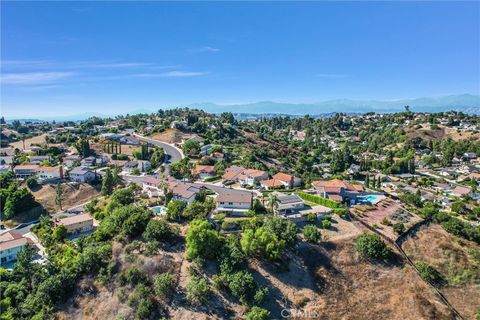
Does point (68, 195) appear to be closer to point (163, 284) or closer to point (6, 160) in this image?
point (6, 160)

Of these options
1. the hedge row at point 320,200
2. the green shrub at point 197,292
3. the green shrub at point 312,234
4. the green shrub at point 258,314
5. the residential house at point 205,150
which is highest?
the residential house at point 205,150

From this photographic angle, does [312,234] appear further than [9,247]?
No

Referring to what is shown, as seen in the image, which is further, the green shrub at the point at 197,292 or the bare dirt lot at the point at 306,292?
the bare dirt lot at the point at 306,292

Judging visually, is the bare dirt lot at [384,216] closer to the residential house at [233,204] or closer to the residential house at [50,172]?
the residential house at [233,204]

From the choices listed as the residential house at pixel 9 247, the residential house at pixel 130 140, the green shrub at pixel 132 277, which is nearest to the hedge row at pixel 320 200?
the green shrub at pixel 132 277

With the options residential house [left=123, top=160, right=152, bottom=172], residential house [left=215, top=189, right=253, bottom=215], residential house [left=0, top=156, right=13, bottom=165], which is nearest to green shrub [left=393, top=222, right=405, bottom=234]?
residential house [left=215, top=189, right=253, bottom=215]

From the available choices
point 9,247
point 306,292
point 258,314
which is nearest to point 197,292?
point 258,314
